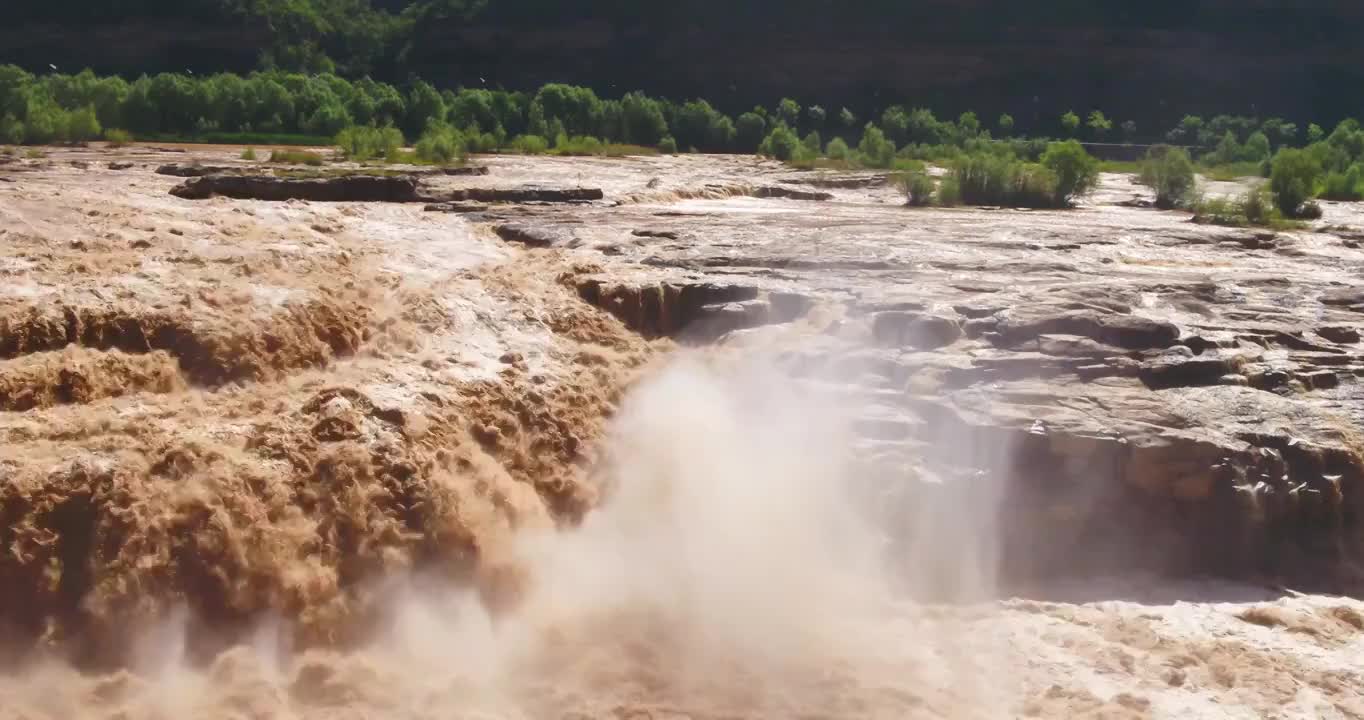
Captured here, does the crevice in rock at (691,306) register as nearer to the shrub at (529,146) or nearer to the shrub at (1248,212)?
the shrub at (1248,212)

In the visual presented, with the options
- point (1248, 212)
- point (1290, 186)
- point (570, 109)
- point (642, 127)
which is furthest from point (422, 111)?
point (1248, 212)

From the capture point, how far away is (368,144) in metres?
28.0

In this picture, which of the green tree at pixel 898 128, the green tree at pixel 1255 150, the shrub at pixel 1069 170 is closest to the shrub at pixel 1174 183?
the shrub at pixel 1069 170

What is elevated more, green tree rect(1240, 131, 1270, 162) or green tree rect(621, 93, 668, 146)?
green tree rect(621, 93, 668, 146)

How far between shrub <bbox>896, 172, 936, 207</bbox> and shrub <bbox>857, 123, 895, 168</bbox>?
31.8 ft

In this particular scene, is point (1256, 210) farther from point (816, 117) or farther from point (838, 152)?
point (816, 117)

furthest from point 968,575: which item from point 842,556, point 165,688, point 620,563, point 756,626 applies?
point 165,688

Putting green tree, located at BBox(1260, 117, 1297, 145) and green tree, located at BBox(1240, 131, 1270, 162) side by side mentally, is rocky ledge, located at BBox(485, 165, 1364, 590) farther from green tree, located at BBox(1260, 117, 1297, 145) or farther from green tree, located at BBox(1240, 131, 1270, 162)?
green tree, located at BBox(1260, 117, 1297, 145)

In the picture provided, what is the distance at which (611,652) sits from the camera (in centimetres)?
738

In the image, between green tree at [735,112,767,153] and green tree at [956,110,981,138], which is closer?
green tree at [735,112,767,153]

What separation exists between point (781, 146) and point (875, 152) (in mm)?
3922

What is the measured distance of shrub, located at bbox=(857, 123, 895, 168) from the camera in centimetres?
3177

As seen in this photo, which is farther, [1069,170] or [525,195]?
[1069,170]

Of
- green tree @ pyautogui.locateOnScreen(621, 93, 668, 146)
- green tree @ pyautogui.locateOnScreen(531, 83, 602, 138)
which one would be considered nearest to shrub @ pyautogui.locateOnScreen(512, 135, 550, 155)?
green tree @ pyautogui.locateOnScreen(621, 93, 668, 146)
